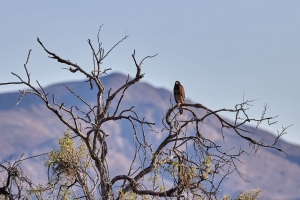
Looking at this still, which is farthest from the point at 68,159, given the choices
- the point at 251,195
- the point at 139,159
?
the point at 251,195

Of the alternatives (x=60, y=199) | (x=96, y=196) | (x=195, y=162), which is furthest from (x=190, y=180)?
(x=60, y=199)

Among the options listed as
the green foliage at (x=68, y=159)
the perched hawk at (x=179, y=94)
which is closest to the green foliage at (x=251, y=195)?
the green foliage at (x=68, y=159)

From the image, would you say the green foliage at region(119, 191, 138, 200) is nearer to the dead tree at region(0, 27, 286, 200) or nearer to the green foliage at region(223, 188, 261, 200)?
the dead tree at region(0, 27, 286, 200)

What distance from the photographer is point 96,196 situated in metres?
14.0

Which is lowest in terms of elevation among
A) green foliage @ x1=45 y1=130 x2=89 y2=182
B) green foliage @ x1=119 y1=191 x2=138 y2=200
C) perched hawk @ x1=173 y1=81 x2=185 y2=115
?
green foliage @ x1=119 y1=191 x2=138 y2=200

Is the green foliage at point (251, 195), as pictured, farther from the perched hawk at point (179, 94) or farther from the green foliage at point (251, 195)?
the perched hawk at point (179, 94)

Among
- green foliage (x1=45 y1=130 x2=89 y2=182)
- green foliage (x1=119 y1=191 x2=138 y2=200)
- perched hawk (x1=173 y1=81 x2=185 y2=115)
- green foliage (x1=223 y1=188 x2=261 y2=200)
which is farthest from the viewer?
perched hawk (x1=173 y1=81 x2=185 y2=115)

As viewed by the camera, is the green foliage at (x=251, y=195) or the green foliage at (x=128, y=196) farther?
the green foliage at (x=251, y=195)

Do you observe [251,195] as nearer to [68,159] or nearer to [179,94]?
[68,159]

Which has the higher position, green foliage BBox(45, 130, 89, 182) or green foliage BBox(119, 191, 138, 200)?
green foliage BBox(45, 130, 89, 182)

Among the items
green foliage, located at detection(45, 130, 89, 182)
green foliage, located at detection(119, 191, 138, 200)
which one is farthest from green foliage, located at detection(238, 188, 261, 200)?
green foliage, located at detection(45, 130, 89, 182)

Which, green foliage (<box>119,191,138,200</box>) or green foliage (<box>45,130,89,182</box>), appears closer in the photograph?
green foliage (<box>119,191,138,200</box>)

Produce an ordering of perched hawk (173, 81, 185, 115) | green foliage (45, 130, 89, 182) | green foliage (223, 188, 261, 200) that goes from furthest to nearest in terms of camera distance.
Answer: perched hawk (173, 81, 185, 115), green foliage (45, 130, 89, 182), green foliage (223, 188, 261, 200)

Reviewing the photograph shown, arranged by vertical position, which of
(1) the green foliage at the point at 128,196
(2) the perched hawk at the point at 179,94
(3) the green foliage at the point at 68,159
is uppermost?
(2) the perched hawk at the point at 179,94
